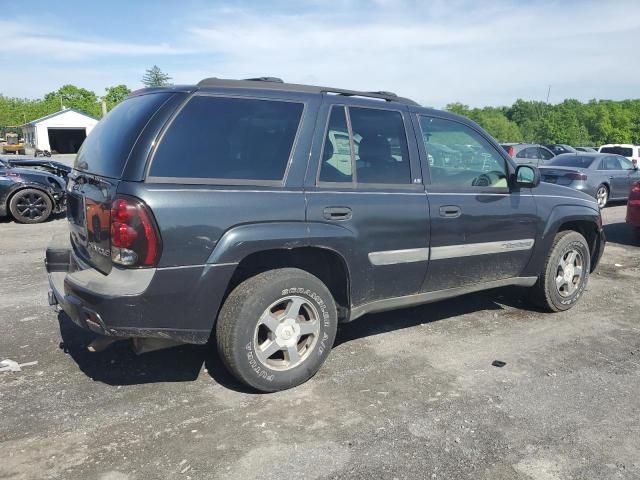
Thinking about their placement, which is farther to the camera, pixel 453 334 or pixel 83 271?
pixel 453 334

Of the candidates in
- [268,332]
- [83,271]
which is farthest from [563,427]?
[83,271]

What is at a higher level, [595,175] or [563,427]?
[595,175]

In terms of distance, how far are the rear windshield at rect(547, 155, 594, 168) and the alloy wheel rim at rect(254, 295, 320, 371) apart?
12.7 m

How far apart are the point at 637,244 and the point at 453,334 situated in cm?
606

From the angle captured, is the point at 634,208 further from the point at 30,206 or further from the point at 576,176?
the point at 30,206

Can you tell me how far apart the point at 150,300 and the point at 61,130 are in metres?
61.7

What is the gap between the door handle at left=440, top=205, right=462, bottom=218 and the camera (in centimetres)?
408

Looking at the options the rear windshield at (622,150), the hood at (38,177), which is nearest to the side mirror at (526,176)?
the hood at (38,177)

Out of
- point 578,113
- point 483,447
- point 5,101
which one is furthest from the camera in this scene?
point 5,101

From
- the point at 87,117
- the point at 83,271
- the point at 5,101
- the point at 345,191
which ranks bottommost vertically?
the point at 83,271

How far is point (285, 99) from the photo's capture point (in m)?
3.53

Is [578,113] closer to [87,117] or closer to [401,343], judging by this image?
[87,117]

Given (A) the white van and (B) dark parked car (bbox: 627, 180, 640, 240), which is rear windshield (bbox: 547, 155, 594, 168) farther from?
(A) the white van

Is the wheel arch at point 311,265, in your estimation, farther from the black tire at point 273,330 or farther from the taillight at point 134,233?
the taillight at point 134,233
